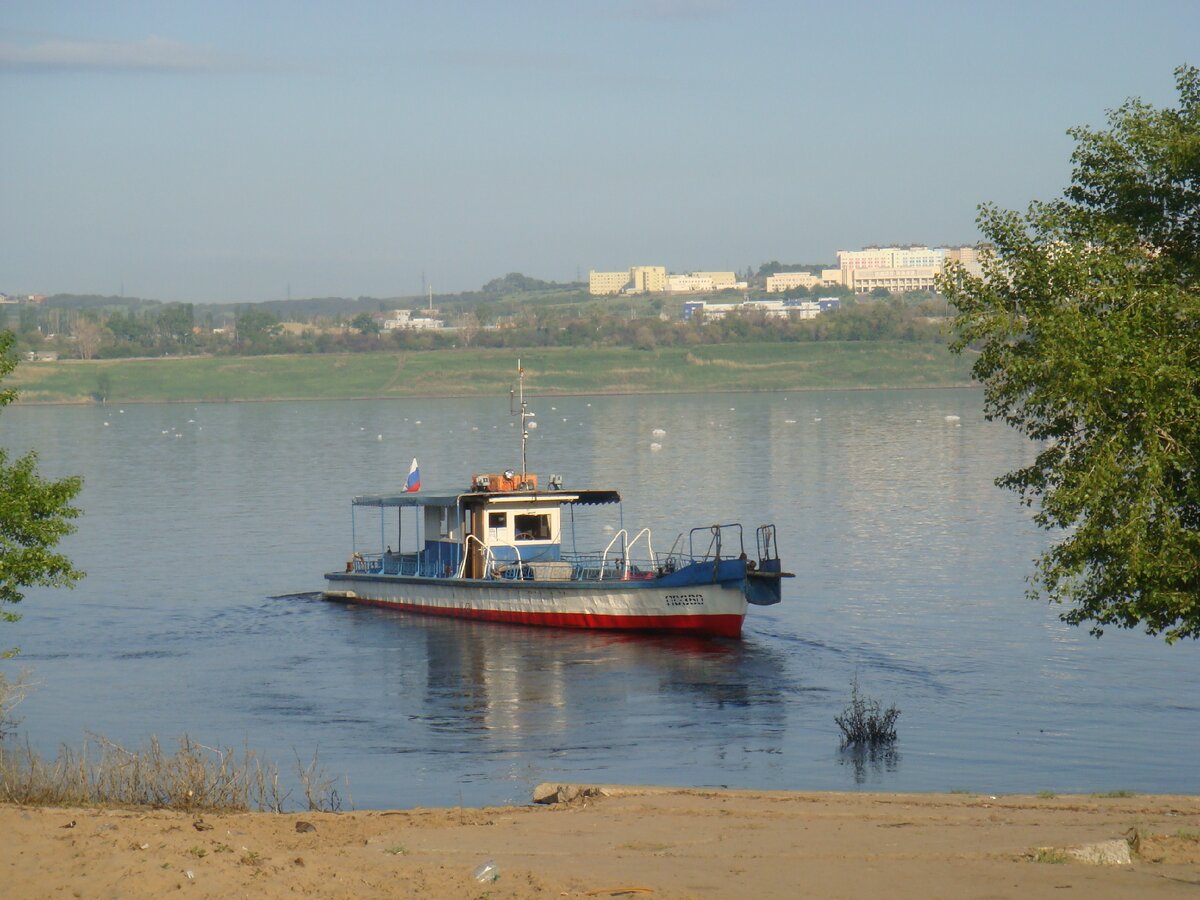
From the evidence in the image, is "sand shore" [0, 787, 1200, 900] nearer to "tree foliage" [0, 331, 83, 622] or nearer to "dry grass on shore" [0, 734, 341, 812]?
"dry grass on shore" [0, 734, 341, 812]

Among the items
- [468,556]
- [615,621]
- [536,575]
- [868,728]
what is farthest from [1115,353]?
[468,556]

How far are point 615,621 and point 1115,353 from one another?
19.9 meters

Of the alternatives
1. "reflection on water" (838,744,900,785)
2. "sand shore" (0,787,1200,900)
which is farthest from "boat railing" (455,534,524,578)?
"sand shore" (0,787,1200,900)

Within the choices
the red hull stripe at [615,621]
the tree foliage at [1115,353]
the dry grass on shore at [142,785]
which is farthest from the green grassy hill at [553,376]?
the dry grass on shore at [142,785]

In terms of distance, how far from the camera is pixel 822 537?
52188mm

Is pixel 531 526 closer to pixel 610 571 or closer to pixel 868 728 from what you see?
pixel 610 571

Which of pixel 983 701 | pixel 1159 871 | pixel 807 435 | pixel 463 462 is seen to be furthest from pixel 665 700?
pixel 807 435

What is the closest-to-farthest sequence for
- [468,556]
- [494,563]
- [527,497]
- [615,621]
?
[615,621] < [527,497] < [494,563] < [468,556]

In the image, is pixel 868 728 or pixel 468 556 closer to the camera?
pixel 868 728

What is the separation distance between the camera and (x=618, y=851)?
13.9 metres

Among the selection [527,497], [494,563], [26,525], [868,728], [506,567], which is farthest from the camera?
[494,563]

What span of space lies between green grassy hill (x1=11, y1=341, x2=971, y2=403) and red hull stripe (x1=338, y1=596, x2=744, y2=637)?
14458 centimetres

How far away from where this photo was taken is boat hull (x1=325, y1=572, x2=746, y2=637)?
3341 centimetres

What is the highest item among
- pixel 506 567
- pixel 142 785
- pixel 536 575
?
pixel 142 785
